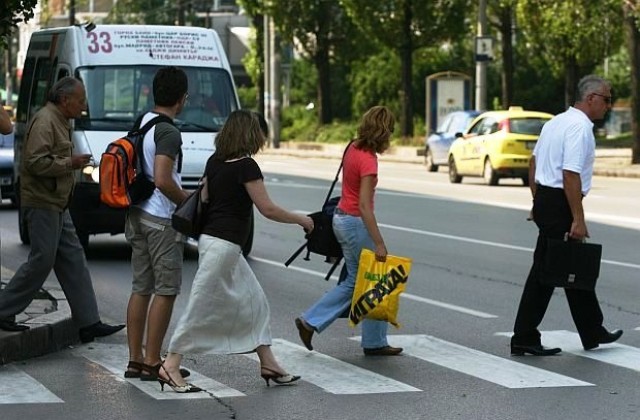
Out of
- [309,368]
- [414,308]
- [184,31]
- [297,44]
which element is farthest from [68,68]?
[297,44]

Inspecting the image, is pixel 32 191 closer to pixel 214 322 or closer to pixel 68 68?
pixel 214 322

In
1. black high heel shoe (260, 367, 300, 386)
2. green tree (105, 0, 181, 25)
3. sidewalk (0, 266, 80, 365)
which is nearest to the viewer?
black high heel shoe (260, 367, 300, 386)

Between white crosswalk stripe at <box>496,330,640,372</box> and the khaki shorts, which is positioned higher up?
the khaki shorts

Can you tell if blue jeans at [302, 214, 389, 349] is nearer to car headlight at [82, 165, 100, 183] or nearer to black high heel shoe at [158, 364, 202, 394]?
black high heel shoe at [158, 364, 202, 394]

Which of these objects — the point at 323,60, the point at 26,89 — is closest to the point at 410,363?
the point at 26,89

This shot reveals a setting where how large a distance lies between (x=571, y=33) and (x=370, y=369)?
39569mm

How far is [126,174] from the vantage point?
9188 mm

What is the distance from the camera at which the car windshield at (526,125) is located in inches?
1220

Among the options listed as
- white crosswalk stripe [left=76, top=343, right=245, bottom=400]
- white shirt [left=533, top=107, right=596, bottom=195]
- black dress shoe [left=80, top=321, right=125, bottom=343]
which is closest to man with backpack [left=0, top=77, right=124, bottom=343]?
black dress shoe [left=80, top=321, right=125, bottom=343]

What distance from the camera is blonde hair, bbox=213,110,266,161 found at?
8797 mm

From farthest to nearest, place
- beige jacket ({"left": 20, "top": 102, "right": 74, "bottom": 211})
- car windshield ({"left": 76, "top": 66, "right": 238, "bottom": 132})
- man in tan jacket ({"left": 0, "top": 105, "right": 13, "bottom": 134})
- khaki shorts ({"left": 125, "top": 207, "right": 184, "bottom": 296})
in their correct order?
1. car windshield ({"left": 76, "top": 66, "right": 238, "bottom": 132})
2. beige jacket ({"left": 20, "top": 102, "right": 74, "bottom": 211})
3. man in tan jacket ({"left": 0, "top": 105, "right": 13, "bottom": 134})
4. khaki shorts ({"left": 125, "top": 207, "right": 184, "bottom": 296})

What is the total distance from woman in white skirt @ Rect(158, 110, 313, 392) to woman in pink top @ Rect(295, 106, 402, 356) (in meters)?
1.09

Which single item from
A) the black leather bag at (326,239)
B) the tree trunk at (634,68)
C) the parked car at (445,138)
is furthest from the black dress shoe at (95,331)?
the parked car at (445,138)

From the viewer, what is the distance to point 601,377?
9438 millimetres
